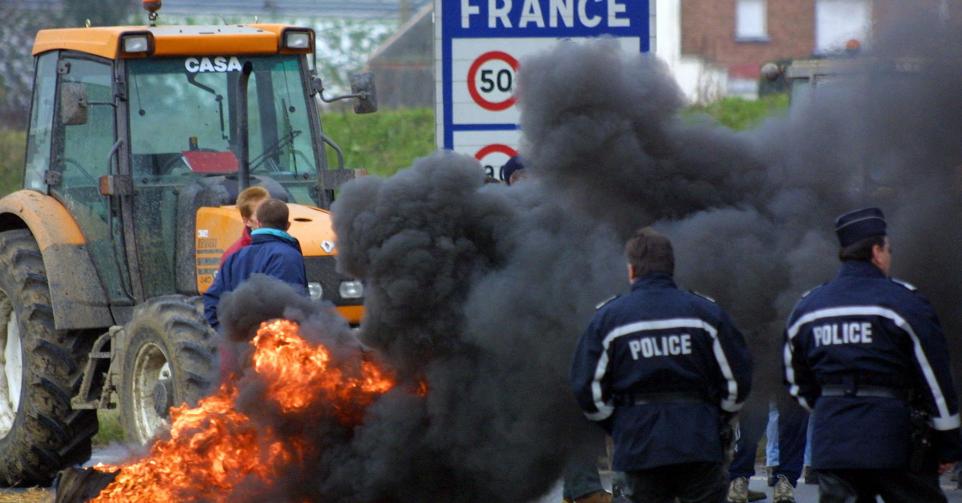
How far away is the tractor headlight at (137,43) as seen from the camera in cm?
1102

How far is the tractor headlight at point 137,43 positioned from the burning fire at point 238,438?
3.62 m

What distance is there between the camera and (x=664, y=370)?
672cm

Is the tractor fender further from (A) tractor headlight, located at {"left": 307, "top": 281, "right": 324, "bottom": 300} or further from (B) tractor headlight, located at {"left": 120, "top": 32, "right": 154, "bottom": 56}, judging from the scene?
(A) tractor headlight, located at {"left": 307, "top": 281, "right": 324, "bottom": 300}

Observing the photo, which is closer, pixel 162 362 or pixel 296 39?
pixel 162 362

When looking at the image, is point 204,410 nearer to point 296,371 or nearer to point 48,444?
point 296,371

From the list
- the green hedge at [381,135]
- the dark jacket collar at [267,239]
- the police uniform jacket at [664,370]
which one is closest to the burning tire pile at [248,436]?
the dark jacket collar at [267,239]

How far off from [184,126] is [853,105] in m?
5.28

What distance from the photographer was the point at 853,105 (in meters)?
7.69

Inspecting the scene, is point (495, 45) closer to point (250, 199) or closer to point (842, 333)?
point (250, 199)

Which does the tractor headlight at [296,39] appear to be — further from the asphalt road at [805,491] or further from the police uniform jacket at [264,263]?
the asphalt road at [805,491]

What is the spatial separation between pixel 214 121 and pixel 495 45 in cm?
214

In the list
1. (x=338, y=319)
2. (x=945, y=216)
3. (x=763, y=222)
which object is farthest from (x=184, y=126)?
(x=945, y=216)

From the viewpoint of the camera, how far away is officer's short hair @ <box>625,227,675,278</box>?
22.4ft

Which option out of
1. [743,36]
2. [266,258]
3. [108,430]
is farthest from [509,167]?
[743,36]
